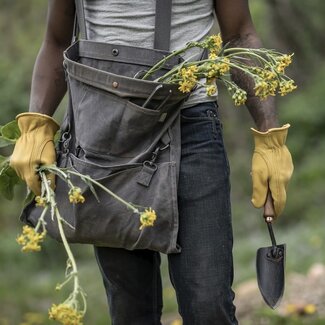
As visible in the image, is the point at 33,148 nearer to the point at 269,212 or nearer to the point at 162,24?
the point at 162,24

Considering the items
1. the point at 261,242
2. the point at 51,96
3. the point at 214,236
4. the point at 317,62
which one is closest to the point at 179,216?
the point at 214,236

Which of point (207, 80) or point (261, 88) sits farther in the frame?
point (207, 80)

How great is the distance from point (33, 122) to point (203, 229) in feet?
2.32

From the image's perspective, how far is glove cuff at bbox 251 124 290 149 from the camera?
12.6ft

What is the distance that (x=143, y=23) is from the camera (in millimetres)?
3732


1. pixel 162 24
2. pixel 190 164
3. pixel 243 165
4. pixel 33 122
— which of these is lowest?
pixel 243 165

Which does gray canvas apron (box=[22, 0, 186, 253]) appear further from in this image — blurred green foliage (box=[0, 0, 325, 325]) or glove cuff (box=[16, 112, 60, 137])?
blurred green foliage (box=[0, 0, 325, 325])

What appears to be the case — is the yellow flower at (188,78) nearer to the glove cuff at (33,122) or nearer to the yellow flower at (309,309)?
the glove cuff at (33,122)

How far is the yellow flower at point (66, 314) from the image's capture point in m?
2.73

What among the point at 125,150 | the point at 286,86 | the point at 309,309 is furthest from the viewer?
the point at 309,309

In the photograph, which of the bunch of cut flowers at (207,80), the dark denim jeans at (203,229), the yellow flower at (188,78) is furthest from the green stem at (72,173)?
the yellow flower at (188,78)

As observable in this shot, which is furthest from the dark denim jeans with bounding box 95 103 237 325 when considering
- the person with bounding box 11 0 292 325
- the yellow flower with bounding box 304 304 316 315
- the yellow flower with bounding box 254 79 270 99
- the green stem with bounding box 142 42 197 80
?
the yellow flower with bounding box 304 304 316 315

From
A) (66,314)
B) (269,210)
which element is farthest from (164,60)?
(66,314)

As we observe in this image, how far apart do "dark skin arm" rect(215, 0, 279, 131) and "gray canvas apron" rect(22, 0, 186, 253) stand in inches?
11.0
